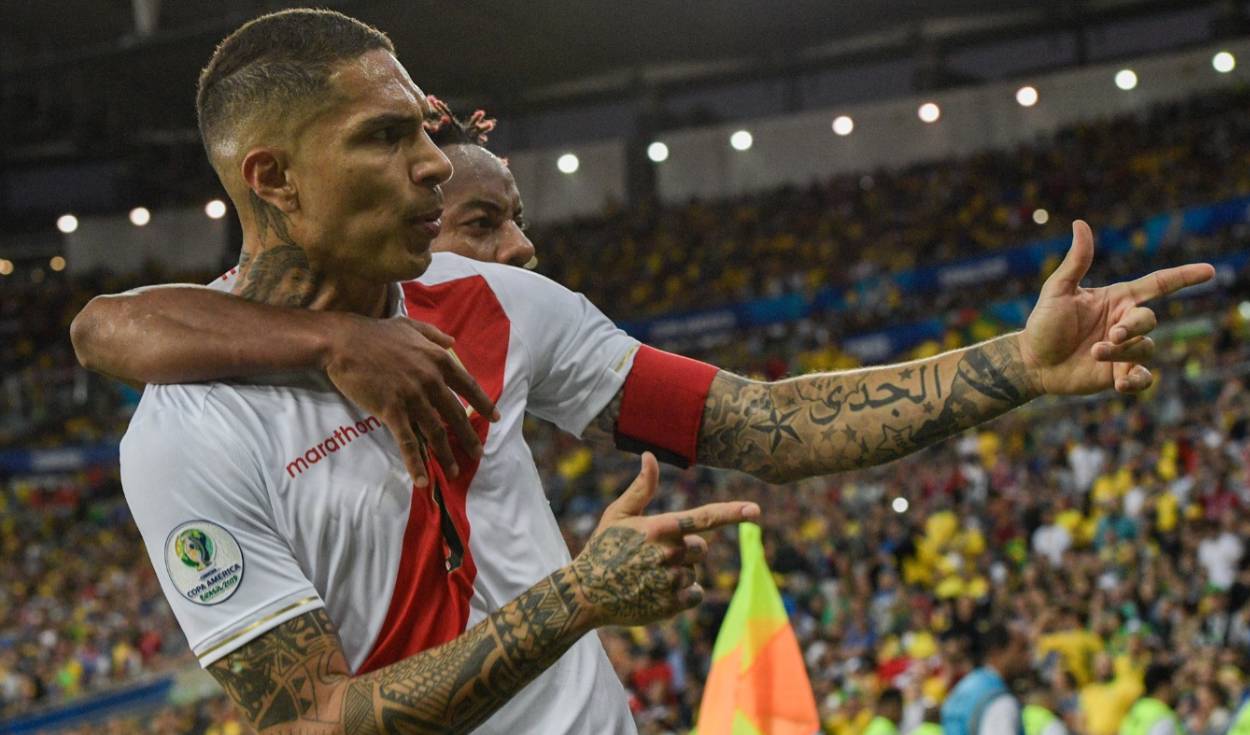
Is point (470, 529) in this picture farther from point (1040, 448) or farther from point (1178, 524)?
point (1040, 448)

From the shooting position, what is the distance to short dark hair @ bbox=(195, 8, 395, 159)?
6.38ft

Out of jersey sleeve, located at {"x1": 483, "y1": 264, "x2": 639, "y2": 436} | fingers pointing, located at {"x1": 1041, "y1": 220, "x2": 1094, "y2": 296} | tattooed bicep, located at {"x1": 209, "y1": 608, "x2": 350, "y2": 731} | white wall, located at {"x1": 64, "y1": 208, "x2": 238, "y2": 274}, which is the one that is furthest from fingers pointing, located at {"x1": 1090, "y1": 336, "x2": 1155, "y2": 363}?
white wall, located at {"x1": 64, "y1": 208, "x2": 238, "y2": 274}

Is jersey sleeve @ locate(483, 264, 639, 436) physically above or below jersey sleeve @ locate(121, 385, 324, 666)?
above

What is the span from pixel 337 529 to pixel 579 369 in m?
0.61

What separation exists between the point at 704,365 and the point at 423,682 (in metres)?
0.84

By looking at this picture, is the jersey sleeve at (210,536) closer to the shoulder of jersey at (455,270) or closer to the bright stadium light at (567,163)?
the shoulder of jersey at (455,270)

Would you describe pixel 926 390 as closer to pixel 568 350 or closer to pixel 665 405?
pixel 665 405

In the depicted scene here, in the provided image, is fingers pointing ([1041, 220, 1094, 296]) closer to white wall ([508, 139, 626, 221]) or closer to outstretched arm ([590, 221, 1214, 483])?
outstretched arm ([590, 221, 1214, 483])

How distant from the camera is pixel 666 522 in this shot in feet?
5.55

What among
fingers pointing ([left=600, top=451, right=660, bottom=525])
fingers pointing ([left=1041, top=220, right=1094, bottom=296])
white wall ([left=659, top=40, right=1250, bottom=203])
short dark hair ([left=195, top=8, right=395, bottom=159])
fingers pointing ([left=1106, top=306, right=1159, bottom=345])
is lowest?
fingers pointing ([left=600, top=451, right=660, bottom=525])

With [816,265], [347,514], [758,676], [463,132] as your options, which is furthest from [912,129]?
[347,514]

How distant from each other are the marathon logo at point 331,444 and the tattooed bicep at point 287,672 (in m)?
0.21

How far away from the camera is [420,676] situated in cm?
174

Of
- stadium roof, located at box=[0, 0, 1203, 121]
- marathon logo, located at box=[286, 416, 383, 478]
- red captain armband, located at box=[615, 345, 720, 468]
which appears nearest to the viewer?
marathon logo, located at box=[286, 416, 383, 478]
